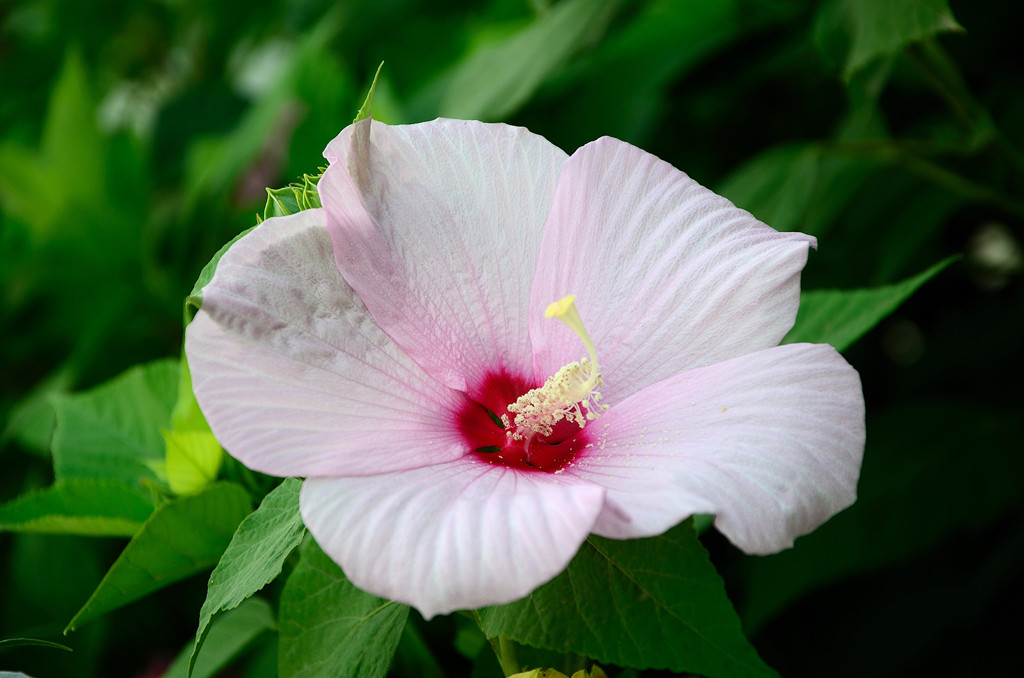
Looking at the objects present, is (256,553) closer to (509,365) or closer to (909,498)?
(509,365)

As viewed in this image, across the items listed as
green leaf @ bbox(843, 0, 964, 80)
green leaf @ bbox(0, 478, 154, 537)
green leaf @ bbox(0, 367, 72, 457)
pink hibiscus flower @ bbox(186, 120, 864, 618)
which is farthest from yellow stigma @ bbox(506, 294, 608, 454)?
green leaf @ bbox(0, 367, 72, 457)

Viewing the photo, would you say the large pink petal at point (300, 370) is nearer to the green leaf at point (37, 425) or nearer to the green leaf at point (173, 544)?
the green leaf at point (173, 544)

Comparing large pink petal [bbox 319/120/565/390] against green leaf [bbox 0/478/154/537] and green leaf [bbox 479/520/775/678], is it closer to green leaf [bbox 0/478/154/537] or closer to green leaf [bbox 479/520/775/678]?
green leaf [bbox 479/520/775/678]

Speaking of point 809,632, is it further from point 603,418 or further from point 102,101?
point 102,101

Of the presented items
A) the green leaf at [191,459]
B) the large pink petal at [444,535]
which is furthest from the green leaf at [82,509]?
the large pink petal at [444,535]

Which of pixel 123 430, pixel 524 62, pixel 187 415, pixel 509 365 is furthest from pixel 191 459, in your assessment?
pixel 524 62

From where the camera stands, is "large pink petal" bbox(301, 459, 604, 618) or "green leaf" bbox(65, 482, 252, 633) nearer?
"large pink petal" bbox(301, 459, 604, 618)

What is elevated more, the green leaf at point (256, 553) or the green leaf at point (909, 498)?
the green leaf at point (256, 553)
